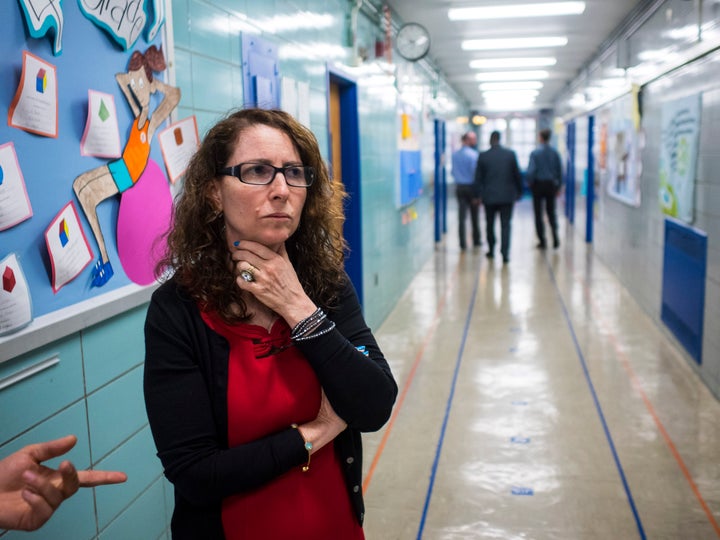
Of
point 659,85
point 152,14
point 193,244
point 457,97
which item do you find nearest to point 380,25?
point 659,85

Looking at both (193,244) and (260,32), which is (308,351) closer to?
(193,244)

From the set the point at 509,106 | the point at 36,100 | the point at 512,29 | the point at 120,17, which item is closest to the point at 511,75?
the point at 512,29

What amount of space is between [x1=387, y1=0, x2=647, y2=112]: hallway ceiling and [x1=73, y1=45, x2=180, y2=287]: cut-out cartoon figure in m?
4.90

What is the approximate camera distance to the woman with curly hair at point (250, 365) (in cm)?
119

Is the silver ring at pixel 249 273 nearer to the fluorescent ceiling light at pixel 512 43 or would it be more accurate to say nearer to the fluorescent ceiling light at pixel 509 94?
the fluorescent ceiling light at pixel 512 43

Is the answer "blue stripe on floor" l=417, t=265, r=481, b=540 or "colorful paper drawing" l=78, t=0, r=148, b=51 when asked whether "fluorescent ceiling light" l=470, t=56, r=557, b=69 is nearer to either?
"blue stripe on floor" l=417, t=265, r=481, b=540

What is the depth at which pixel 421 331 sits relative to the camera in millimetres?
5699

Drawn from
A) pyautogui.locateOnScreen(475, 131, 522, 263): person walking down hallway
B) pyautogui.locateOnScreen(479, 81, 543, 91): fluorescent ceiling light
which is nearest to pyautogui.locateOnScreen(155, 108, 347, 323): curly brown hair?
pyautogui.locateOnScreen(475, 131, 522, 263): person walking down hallway

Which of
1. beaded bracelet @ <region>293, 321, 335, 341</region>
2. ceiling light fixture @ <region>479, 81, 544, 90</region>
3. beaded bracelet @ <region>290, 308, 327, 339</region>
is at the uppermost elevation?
ceiling light fixture @ <region>479, 81, 544, 90</region>

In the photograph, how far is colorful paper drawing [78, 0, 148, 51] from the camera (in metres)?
1.83

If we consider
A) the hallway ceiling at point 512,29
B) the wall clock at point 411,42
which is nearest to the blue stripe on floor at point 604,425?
the wall clock at point 411,42

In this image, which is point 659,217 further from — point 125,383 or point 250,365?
point 250,365

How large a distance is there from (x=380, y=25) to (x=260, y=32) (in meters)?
3.46

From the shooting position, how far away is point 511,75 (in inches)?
509
